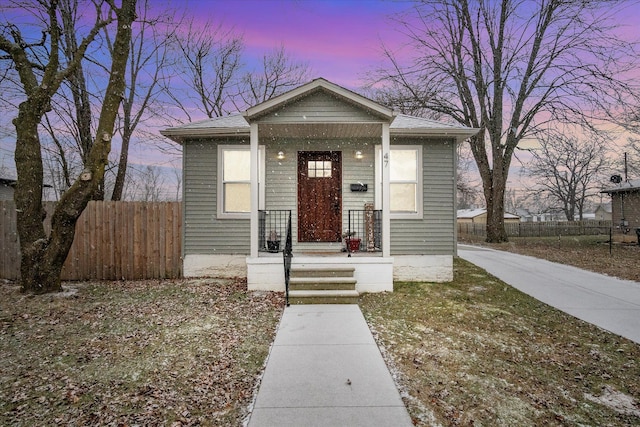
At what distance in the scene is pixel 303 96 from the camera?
6.72m

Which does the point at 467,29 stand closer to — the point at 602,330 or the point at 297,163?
the point at 297,163

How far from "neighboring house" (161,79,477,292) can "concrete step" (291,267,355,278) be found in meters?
0.83

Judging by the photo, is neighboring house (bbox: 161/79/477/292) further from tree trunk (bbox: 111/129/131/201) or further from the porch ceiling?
tree trunk (bbox: 111/129/131/201)

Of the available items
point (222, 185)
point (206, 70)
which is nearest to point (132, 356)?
point (222, 185)

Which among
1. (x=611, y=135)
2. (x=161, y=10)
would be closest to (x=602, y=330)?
(x=611, y=135)

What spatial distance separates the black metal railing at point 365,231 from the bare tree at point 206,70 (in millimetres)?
12589

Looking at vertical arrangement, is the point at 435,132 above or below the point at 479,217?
above

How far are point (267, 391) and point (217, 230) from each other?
218 inches

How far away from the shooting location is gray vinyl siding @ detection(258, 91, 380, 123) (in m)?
6.74

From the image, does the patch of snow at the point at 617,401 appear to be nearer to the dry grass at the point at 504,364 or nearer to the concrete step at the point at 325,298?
the dry grass at the point at 504,364

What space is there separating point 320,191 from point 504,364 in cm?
558

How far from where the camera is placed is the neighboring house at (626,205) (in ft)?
61.9

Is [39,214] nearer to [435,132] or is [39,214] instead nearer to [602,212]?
[435,132]

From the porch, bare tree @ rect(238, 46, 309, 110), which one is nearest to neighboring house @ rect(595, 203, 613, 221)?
bare tree @ rect(238, 46, 309, 110)
